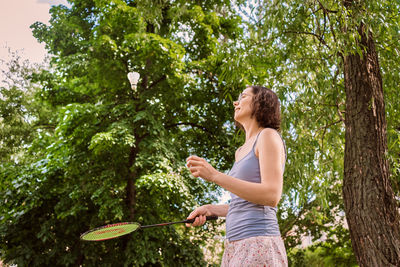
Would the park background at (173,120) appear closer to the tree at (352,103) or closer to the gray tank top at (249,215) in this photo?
the tree at (352,103)

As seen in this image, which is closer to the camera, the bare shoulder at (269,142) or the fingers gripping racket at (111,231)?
the bare shoulder at (269,142)

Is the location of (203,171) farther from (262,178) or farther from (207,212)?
(207,212)

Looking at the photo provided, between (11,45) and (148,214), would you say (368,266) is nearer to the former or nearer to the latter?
(148,214)

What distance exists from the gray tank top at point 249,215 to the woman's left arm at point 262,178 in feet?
0.23

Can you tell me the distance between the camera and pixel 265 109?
5.97 feet

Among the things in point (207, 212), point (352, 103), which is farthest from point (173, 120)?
point (207, 212)

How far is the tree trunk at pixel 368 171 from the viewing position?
3820mm

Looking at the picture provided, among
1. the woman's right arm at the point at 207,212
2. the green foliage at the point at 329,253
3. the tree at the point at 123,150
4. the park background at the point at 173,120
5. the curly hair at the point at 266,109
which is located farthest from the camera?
the green foliage at the point at 329,253

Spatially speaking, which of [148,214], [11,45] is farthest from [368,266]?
[11,45]

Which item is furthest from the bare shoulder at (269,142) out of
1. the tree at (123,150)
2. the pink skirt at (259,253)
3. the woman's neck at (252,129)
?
the tree at (123,150)

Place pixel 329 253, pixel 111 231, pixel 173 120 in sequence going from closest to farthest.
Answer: pixel 111 231, pixel 173 120, pixel 329 253

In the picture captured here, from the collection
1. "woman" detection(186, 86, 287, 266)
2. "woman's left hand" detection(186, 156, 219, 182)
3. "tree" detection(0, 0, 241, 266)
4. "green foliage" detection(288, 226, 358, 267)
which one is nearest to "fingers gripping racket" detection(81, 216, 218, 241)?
"woman" detection(186, 86, 287, 266)

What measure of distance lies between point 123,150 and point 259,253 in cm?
751

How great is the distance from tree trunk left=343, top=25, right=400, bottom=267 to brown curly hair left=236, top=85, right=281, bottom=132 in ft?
8.55
